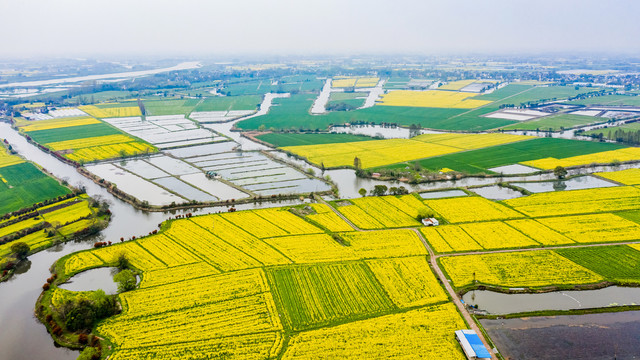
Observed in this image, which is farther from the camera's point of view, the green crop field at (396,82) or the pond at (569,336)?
the green crop field at (396,82)

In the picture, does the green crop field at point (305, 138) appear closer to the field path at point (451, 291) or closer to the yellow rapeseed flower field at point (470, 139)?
the yellow rapeseed flower field at point (470, 139)

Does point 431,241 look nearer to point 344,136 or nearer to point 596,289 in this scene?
point 596,289

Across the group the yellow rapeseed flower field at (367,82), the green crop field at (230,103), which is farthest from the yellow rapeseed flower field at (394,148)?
the yellow rapeseed flower field at (367,82)

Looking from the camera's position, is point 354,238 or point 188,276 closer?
point 188,276

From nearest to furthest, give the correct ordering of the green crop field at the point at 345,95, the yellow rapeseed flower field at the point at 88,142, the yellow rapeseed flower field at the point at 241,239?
the yellow rapeseed flower field at the point at 241,239
the yellow rapeseed flower field at the point at 88,142
the green crop field at the point at 345,95

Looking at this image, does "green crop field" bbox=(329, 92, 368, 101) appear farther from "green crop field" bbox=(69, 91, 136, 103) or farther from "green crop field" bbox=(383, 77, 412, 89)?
"green crop field" bbox=(69, 91, 136, 103)

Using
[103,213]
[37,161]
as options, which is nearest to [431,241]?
[103,213]

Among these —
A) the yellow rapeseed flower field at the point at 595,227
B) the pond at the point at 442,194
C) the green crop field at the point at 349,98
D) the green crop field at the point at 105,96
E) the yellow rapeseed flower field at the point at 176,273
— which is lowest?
the yellow rapeseed flower field at the point at 176,273
